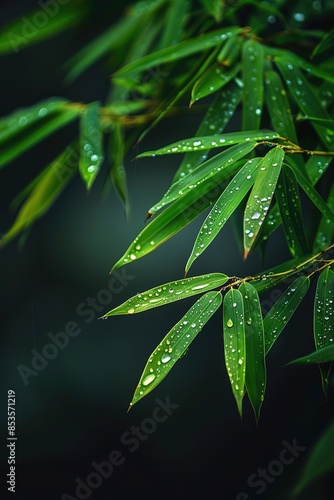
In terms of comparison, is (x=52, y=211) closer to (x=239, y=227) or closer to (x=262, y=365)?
(x=239, y=227)

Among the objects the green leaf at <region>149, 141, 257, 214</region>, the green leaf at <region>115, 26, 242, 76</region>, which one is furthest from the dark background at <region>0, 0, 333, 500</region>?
the green leaf at <region>149, 141, 257, 214</region>

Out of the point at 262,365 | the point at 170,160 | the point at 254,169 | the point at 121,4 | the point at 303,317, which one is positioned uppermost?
the point at 121,4

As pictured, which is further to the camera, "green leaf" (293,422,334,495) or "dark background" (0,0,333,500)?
"dark background" (0,0,333,500)

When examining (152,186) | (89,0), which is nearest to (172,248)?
(152,186)

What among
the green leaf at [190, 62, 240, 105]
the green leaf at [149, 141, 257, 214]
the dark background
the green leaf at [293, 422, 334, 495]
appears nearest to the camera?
the green leaf at [293, 422, 334, 495]

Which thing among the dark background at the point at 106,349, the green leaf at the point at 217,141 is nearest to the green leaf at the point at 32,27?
the dark background at the point at 106,349

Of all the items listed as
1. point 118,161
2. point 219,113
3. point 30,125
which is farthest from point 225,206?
point 30,125

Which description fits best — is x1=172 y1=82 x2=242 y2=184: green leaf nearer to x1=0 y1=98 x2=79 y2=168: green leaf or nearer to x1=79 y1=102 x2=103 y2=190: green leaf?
x1=79 y1=102 x2=103 y2=190: green leaf
